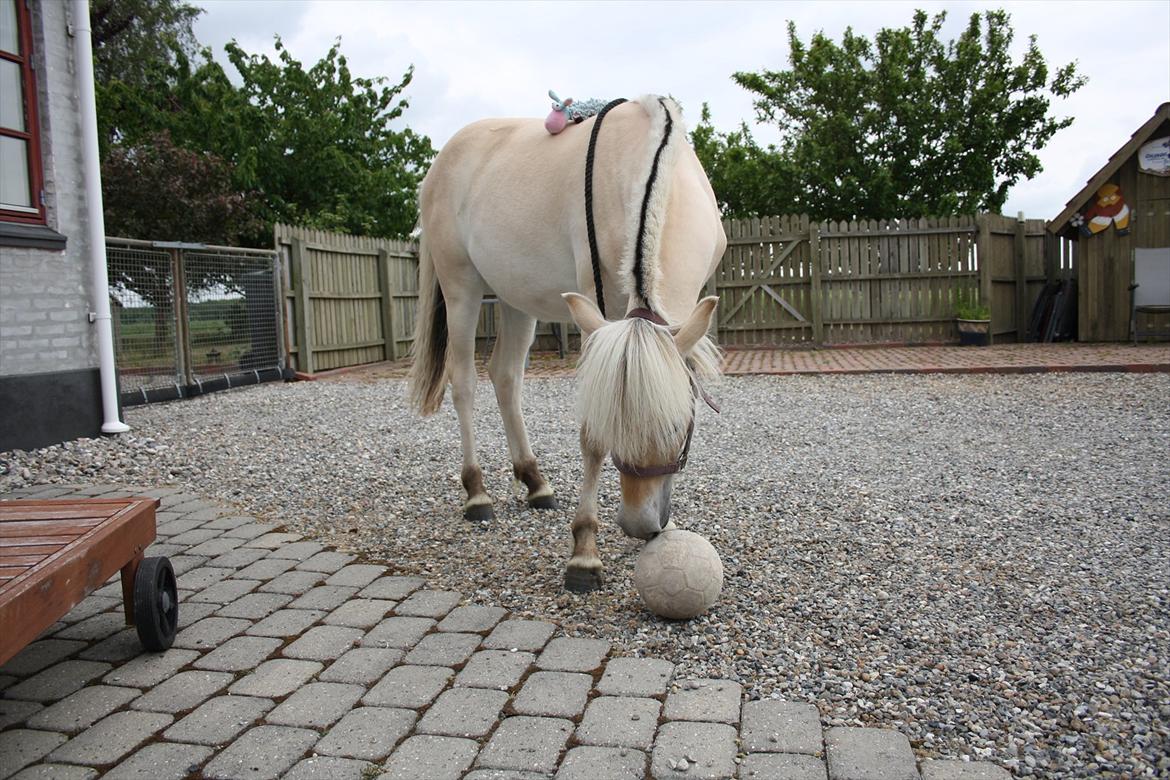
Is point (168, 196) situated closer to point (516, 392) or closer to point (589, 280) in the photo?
point (516, 392)

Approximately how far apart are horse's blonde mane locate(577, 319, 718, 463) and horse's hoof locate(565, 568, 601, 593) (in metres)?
0.72

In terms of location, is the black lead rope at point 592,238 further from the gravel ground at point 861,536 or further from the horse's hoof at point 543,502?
the horse's hoof at point 543,502

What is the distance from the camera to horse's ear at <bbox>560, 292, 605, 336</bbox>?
3.08 metres

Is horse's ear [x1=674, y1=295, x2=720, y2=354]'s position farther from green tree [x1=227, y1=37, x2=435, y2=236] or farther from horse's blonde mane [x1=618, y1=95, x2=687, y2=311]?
green tree [x1=227, y1=37, x2=435, y2=236]

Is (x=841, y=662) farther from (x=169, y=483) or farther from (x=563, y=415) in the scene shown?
(x=563, y=415)

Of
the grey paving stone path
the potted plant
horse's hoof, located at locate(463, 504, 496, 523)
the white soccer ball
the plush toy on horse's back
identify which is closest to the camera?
the grey paving stone path

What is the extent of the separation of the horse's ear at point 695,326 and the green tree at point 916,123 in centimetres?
1856

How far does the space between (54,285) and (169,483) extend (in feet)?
7.39

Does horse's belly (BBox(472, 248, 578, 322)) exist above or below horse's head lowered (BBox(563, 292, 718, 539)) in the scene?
above

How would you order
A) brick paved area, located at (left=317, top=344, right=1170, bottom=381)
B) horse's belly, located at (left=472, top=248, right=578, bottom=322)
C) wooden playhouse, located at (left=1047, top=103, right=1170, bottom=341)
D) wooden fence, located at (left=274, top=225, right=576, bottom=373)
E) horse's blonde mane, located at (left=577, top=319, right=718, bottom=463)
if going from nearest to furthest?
horse's blonde mane, located at (left=577, top=319, right=718, bottom=463), horse's belly, located at (left=472, top=248, right=578, bottom=322), brick paved area, located at (left=317, top=344, right=1170, bottom=381), wooden fence, located at (left=274, top=225, right=576, bottom=373), wooden playhouse, located at (left=1047, top=103, right=1170, bottom=341)

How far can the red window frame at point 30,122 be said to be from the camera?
653 centimetres

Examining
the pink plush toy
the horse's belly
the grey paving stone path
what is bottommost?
the grey paving stone path

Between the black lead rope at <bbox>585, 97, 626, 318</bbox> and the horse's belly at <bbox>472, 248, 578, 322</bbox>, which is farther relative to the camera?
the horse's belly at <bbox>472, 248, 578, 322</bbox>

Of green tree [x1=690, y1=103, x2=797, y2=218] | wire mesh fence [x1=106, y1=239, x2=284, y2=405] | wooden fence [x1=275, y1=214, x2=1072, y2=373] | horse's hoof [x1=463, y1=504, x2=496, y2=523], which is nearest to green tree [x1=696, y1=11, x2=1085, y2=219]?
green tree [x1=690, y1=103, x2=797, y2=218]
